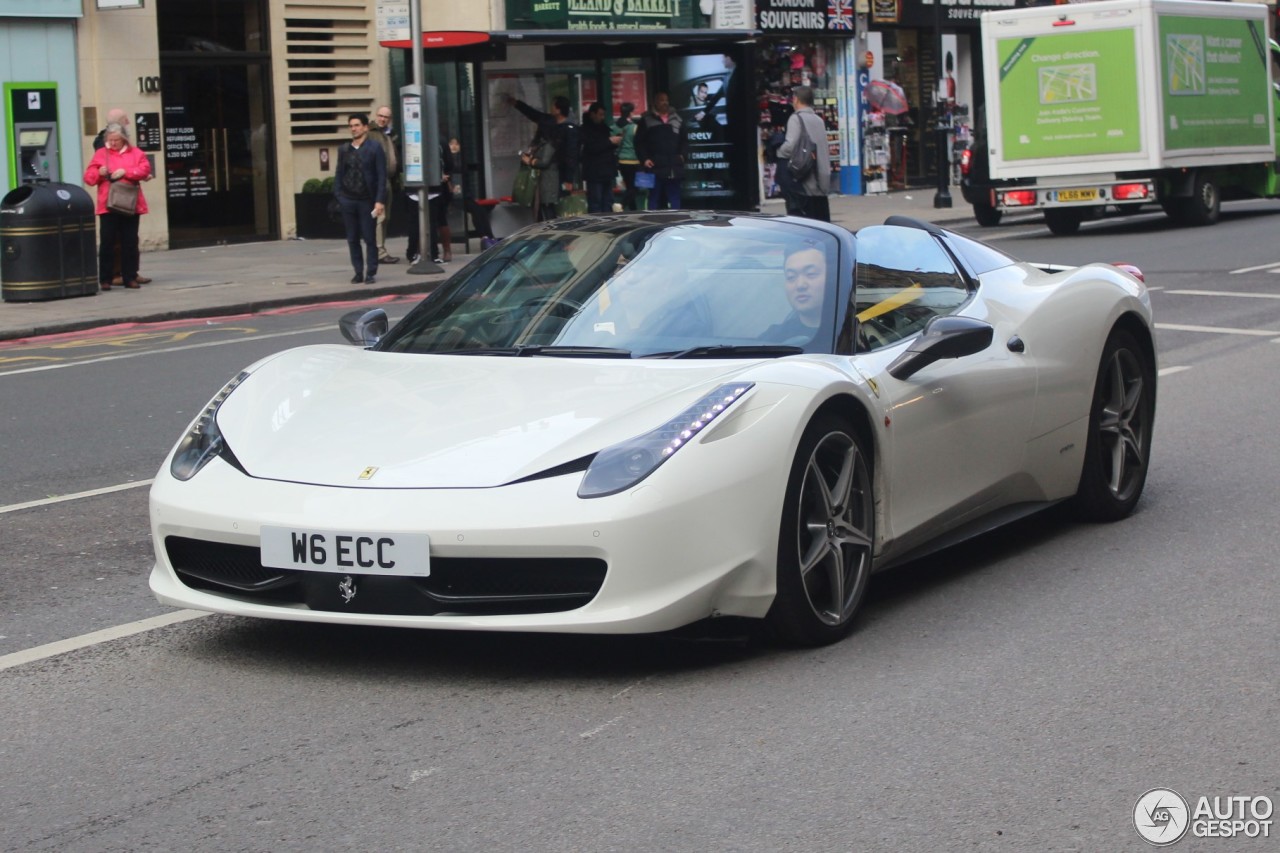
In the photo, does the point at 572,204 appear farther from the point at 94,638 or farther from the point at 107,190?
the point at 94,638

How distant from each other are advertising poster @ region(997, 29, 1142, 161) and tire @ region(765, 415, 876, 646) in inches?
799

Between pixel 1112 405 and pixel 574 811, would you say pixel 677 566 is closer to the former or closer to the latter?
pixel 574 811

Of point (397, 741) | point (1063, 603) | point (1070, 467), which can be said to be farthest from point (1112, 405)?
point (397, 741)

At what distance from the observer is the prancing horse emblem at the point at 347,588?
4.80 m

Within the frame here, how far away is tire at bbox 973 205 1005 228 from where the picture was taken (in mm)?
26797

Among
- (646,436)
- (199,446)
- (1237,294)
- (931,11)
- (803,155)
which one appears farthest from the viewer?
(931,11)

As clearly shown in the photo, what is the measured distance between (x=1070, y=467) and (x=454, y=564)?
116 inches

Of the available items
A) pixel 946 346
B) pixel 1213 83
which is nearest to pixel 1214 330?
pixel 946 346

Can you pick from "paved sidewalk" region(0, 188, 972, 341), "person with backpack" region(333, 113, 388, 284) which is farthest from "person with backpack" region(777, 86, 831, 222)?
"person with backpack" region(333, 113, 388, 284)

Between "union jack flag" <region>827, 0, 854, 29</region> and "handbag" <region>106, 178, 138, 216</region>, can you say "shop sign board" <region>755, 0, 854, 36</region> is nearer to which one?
"union jack flag" <region>827, 0, 854, 29</region>

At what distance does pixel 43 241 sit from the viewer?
18328mm

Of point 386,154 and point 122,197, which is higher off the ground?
point 386,154

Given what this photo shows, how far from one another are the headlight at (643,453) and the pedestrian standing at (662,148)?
785 inches
